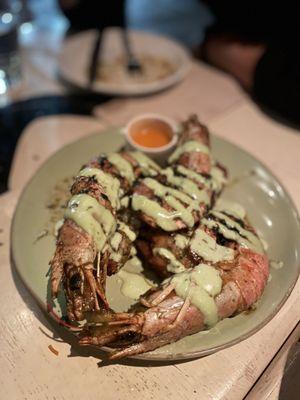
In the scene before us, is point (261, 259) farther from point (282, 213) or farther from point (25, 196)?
point (25, 196)

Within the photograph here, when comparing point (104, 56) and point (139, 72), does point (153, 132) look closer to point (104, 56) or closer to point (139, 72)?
point (139, 72)

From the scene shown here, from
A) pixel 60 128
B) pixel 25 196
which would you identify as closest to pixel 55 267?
pixel 25 196

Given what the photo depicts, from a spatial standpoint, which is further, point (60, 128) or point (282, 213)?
point (60, 128)

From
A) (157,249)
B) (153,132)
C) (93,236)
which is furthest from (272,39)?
(93,236)

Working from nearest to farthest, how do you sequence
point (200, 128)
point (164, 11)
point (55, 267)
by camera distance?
1. point (55, 267)
2. point (200, 128)
3. point (164, 11)

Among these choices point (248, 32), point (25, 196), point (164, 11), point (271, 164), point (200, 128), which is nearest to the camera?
point (25, 196)

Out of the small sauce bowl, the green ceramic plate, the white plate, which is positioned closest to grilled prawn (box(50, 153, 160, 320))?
the green ceramic plate

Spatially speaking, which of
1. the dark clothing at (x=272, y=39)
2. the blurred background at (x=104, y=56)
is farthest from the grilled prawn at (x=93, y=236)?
the dark clothing at (x=272, y=39)

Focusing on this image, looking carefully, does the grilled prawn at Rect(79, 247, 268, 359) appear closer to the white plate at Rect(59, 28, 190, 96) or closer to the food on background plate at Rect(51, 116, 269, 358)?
the food on background plate at Rect(51, 116, 269, 358)
